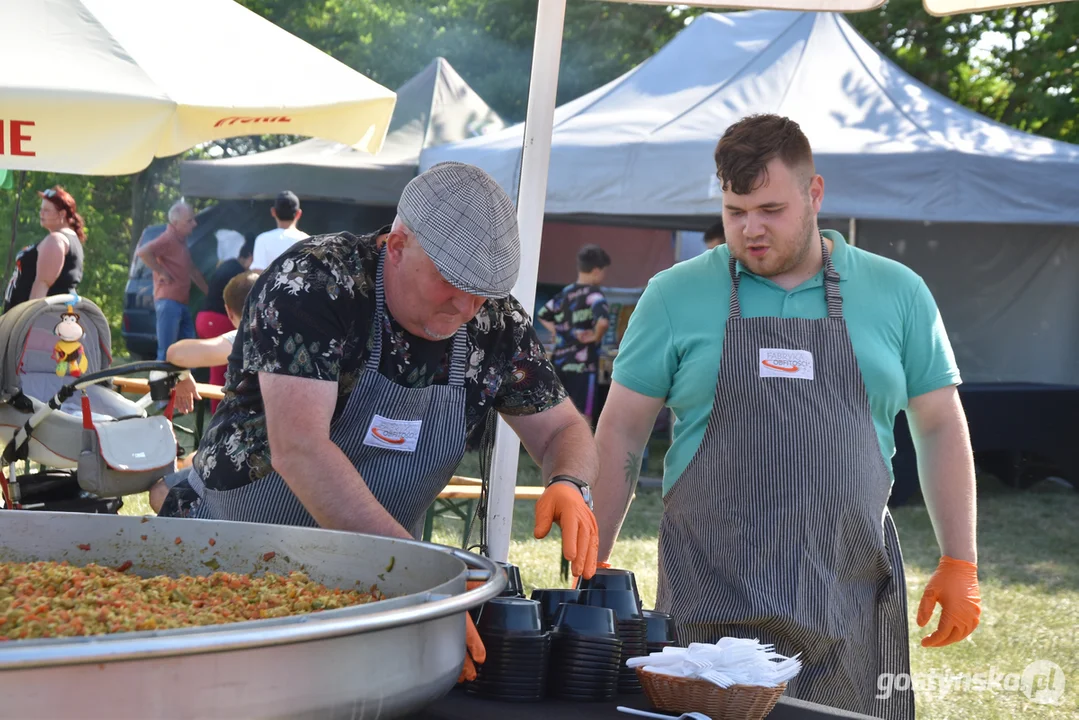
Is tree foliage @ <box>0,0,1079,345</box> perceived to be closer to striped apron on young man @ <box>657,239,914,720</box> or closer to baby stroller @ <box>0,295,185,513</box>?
baby stroller @ <box>0,295,185,513</box>

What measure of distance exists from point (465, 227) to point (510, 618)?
1.94 ft

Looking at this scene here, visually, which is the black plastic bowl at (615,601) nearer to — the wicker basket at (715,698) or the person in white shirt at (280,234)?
the wicker basket at (715,698)

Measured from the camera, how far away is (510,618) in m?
1.33

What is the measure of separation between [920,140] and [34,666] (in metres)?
6.92

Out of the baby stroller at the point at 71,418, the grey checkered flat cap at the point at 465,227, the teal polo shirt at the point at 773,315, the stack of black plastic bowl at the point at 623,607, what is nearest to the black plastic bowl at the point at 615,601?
the stack of black plastic bowl at the point at 623,607

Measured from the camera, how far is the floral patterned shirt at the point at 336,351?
1686mm

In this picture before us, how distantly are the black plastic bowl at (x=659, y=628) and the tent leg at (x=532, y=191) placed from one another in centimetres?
91

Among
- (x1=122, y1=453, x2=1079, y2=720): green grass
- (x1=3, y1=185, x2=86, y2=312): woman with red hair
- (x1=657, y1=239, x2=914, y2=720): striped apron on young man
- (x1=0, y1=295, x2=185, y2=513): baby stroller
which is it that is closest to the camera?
(x1=657, y1=239, x2=914, y2=720): striped apron on young man

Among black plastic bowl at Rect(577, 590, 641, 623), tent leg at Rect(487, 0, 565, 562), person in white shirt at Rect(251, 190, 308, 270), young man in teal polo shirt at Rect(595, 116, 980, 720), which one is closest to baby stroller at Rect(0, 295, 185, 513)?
tent leg at Rect(487, 0, 565, 562)

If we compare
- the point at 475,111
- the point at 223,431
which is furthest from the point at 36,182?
the point at 223,431

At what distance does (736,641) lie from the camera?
4.25ft

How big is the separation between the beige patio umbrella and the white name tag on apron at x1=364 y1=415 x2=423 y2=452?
1713 mm

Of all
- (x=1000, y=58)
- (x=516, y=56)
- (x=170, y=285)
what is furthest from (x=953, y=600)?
(x=516, y=56)

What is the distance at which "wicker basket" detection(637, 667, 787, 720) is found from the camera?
1.21 metres
